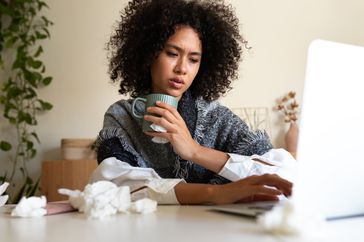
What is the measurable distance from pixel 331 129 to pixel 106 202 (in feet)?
1.10

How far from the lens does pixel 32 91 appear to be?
105 inches

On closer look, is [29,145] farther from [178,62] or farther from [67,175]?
[178,62]

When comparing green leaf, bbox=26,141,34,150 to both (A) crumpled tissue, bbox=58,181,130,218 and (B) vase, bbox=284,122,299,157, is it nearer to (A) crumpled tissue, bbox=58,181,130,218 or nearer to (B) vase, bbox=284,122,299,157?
(B) vase, bbox=284,122,299,157

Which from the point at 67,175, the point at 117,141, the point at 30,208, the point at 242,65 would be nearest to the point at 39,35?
the point at 67,175

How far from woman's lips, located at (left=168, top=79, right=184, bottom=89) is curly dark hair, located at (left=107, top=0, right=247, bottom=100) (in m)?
0.10

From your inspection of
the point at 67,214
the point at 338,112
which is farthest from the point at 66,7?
the point at 338,112

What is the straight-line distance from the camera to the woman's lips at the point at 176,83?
1.18 metres

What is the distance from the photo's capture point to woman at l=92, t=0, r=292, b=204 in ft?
3.21

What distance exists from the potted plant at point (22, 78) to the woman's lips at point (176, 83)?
1675mm

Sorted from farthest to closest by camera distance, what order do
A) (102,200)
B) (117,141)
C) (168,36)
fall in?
(168,36) < (117,141) < (102,200)

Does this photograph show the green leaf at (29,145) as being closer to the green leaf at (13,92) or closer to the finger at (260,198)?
the green leaf at (13,92)

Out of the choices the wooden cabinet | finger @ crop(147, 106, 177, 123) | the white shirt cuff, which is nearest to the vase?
the wooden cabinet

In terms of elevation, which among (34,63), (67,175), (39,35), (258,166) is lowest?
(67,175)

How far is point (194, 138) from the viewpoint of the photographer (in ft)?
4.07
